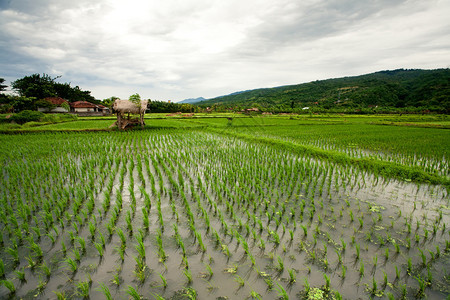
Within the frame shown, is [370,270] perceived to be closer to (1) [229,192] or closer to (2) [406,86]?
(1) [229,192]

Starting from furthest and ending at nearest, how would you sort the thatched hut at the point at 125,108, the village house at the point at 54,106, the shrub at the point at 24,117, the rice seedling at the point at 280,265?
the village house at the point at 54,106
the shrub at the point at 24,117
the thatched hut at the point at 125,108
the rice seedling at the point at 280,265

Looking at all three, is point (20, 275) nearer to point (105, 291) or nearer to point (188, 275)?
point (105, 291)

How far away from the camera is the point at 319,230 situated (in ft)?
10.8

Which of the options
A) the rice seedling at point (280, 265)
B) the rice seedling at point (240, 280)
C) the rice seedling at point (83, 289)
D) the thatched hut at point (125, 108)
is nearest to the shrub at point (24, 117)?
the thatched hut at point (125, 108)

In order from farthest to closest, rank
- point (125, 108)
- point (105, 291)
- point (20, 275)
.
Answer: point (125, 108) < point (20, 275) < point (105, 291)

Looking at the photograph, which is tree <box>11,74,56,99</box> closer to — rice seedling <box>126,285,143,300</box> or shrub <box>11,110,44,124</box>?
shrub <box>11,110,44,124</box>

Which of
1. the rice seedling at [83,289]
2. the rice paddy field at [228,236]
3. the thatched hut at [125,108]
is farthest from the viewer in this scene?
the thatched hut at [125,108]

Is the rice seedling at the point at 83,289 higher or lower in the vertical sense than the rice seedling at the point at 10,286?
lower

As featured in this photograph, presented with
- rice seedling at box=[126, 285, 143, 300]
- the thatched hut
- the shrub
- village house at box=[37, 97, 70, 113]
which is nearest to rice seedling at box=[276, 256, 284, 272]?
rice seedling at box=[126, 285, 143, 300]

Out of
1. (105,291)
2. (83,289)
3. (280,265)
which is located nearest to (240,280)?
(280,265)

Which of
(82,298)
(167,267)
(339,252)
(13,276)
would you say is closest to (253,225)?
(339,252)

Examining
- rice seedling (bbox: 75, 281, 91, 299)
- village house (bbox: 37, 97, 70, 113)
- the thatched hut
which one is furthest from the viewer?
village house (bbox: 37, 97, 70, 113)

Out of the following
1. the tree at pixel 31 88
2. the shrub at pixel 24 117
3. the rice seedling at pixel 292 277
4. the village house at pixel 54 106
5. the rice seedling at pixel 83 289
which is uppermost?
the tree at pixel 31 88

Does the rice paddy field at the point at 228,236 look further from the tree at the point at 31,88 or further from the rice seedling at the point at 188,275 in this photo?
the tree at the point at 31,88
